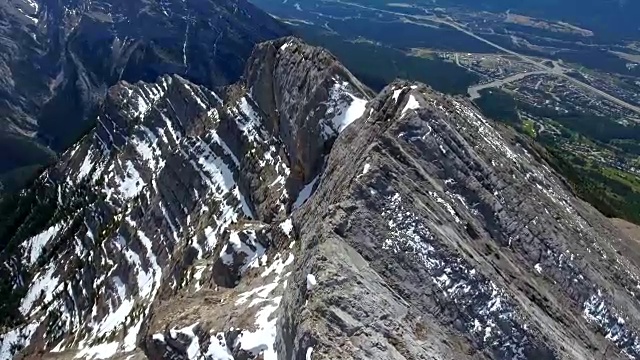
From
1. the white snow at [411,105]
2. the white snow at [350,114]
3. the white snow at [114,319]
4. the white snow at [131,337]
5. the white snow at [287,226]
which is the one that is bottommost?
the white snow at [114,319]

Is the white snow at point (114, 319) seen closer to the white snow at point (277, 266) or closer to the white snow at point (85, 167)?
the white snow at point (277, 266)

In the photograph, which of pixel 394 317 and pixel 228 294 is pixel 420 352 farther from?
pixel 228 294

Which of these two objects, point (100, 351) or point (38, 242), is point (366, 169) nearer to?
point (100, 351)

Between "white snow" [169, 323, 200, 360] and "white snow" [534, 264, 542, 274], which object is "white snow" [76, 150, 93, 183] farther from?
"white snow" [534, 264, 542, 274]

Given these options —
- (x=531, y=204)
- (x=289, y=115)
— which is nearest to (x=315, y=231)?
(x=531, y=204)

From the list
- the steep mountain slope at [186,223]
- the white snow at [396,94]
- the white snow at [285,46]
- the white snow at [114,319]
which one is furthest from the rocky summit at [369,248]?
the white snow at [396,94]

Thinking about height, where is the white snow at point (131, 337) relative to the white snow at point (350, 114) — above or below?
below
